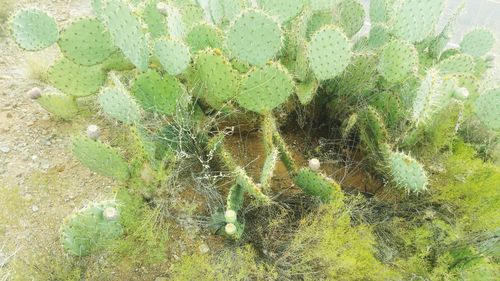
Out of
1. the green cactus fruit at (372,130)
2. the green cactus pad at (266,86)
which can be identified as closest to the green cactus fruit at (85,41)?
the green cactus pad at (266,86)

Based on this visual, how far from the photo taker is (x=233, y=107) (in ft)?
10.2

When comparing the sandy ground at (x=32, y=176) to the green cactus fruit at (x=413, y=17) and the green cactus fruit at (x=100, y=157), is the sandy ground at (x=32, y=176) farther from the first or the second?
the green cactus fruit at (x=413, y=17)

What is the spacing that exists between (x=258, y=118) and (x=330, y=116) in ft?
1.99

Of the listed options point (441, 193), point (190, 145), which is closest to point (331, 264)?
point (441, 193)

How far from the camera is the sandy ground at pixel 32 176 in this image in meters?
2.82

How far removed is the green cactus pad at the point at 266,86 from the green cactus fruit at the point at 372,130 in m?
0.65

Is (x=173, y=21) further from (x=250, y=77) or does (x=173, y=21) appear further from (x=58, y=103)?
(x=58, y=103)

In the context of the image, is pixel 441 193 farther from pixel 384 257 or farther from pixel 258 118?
pixel 258 118

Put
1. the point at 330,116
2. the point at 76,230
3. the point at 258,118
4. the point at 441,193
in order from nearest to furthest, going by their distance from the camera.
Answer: the point at 76,230 → the point at 441,193 → the point at 258,118 → the point at 330,116

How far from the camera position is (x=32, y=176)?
3.15 meters

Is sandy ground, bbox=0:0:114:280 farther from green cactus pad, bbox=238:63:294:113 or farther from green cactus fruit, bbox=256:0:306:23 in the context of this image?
green cactus fruit, bbox=256:0:306:23

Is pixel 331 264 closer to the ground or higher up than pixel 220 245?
higher up

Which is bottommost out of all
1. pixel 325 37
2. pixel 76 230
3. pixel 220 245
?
pixel 220 245

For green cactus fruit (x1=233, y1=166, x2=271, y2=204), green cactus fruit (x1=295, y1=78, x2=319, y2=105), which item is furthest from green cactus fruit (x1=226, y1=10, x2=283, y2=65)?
green cactus fruit (x1=233, y1=166, x2=271, y2=204)
